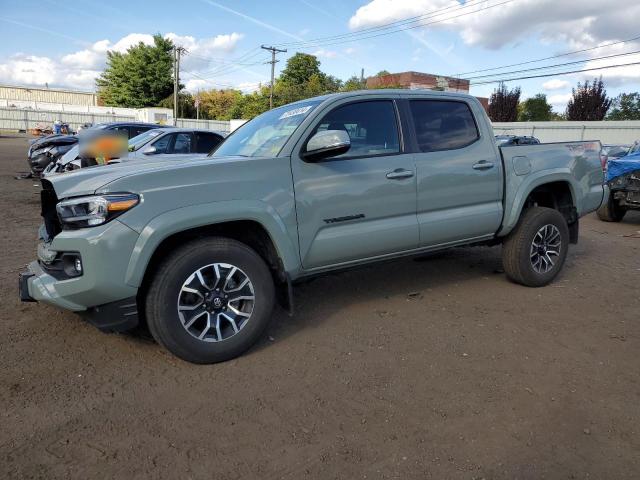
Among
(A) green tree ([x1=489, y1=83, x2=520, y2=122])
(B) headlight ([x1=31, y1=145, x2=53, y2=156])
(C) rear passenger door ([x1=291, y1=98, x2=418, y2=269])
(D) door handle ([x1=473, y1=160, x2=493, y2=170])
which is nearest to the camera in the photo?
(C) rear passenger door ([x1=291, y1=98, x2=418, y2=269])

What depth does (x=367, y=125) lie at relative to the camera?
4.02 meters

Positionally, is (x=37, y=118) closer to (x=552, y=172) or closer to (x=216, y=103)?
(x=216, y=103)

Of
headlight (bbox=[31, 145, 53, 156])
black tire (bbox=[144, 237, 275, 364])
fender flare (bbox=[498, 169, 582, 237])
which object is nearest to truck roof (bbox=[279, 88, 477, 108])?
fender flare (bbox=[498, 169, 582, 237])

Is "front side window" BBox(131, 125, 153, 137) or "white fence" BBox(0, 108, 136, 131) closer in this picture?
"front side window" BBox(131, 125, 153, 137)

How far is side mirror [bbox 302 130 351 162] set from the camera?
3432mm

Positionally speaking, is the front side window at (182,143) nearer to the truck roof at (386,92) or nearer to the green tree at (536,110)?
the truck roof at (386,92)

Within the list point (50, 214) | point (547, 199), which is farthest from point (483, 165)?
point (50, 214)

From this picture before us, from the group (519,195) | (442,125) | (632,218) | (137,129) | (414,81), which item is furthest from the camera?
(414,81)

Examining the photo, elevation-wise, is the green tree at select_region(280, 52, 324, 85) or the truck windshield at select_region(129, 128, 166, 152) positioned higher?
the green tree at select_region(280, 52, 324, 85)

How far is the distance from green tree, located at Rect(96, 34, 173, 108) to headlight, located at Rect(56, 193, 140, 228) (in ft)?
213

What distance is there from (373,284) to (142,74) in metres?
64.8

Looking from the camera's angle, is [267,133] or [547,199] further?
[547,199]

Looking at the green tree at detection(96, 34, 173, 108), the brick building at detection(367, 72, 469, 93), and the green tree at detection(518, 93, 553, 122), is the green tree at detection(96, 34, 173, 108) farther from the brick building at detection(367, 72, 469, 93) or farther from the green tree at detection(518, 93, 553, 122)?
the green tree at detection(518, 93, 553, 122)

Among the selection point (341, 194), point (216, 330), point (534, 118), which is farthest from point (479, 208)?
point (534, 118)
